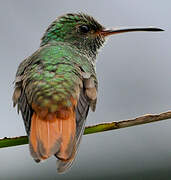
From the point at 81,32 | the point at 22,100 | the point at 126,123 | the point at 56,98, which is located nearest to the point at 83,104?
the point at 56,98

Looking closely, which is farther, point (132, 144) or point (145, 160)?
point (132, 144)

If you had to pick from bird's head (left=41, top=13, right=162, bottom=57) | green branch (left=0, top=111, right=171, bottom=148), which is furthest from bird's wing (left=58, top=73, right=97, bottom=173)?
bird's head (left=41, top=13, right=162, bottom=57)

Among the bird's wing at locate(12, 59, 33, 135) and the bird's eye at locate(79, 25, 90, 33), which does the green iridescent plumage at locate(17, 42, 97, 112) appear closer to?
the bird's wing at locate(12, 59, 33, 135)

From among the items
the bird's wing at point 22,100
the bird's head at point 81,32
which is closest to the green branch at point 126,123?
the bird's wing at point 22,100

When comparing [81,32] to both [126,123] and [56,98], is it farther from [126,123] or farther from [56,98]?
[126,123]

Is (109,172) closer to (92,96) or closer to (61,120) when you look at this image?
(92,96)

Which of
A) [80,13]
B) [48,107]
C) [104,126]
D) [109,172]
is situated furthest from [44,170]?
[104,126]
